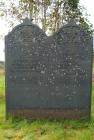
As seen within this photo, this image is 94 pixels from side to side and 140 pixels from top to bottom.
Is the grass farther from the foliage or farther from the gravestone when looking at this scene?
the foliage

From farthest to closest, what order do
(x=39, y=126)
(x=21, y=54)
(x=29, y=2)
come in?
1. (x=29, y=2)
2. (x=21, y=54)
3. (x=39, y=126)

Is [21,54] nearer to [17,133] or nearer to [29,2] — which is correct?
[17,133]

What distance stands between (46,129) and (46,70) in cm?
160

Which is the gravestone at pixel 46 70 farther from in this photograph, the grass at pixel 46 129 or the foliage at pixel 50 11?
the foliage at pixel 50 11

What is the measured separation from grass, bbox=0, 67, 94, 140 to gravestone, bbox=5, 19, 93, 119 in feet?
1.18

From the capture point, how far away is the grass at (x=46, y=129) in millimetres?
7980

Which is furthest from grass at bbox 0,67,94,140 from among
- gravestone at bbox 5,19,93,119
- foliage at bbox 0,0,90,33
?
foliage at bbox 0,0,90,33

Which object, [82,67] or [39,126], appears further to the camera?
[82,67]

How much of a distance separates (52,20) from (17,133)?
438 inches

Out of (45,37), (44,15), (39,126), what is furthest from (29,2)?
(39,126)

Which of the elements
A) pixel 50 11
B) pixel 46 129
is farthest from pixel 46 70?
pixel 50 11

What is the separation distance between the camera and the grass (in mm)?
7980

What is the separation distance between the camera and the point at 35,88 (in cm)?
952

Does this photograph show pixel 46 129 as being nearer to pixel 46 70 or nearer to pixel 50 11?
pixel 46 70
